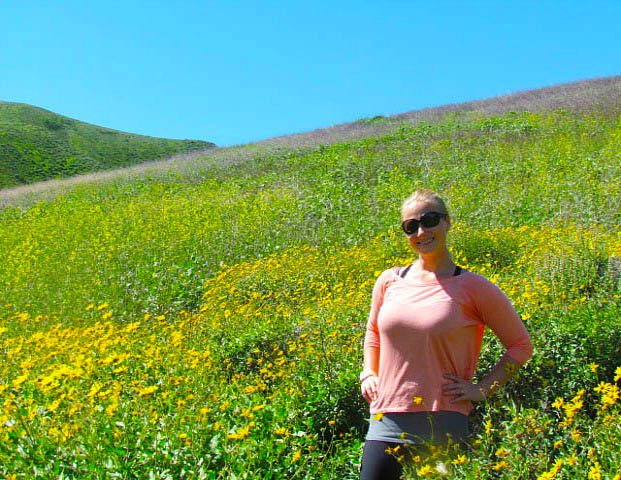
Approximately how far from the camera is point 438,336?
106 inches

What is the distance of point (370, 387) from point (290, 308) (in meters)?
3.77

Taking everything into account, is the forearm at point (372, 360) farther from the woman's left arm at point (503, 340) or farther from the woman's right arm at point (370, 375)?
the woman's left arm at point (503, 340)

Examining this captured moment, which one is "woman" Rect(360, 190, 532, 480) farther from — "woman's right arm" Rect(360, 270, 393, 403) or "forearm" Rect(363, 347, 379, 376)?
"forearm" Rect(363, 347, 379, 376)

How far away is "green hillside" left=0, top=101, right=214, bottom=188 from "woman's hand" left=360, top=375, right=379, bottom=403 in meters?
34.4

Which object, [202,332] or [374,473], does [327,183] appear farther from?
[374,473]

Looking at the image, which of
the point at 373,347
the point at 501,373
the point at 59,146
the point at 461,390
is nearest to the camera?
the point at 461,390

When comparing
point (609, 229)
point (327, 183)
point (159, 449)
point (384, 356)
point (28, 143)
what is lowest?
point (159, 449)

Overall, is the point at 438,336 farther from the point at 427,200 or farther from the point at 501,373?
the point at 427,200

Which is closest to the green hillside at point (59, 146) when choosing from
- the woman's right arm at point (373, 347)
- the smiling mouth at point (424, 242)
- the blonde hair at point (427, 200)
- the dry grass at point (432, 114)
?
the dry grass at point (432, 114)

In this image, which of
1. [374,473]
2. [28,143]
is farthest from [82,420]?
[28,143]

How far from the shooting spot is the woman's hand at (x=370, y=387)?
2945 millimetres

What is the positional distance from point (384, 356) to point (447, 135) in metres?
16.4

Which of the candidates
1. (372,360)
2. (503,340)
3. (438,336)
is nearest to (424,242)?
(438,336)

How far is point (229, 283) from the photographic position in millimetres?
8172
